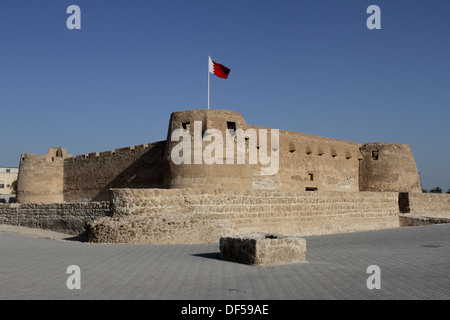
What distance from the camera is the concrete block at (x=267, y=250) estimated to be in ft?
23.1

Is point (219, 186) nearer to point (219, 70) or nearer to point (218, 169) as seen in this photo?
point (218, 169)

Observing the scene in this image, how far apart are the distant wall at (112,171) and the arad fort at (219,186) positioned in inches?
2.3

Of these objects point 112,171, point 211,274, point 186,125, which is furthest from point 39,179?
point 211,274

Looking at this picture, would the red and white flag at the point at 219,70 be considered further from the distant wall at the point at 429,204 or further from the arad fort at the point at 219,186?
the distant wall at the point at 429,204

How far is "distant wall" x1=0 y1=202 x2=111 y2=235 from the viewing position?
1457cm

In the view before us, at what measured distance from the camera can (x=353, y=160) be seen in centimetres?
2936

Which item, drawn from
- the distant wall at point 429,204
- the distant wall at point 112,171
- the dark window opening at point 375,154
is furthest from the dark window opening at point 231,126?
the dark window opening at point 375,154

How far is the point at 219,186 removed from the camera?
57.0 ft

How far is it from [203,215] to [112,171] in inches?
519

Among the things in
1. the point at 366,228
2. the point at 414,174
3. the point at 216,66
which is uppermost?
the point at 216,66
